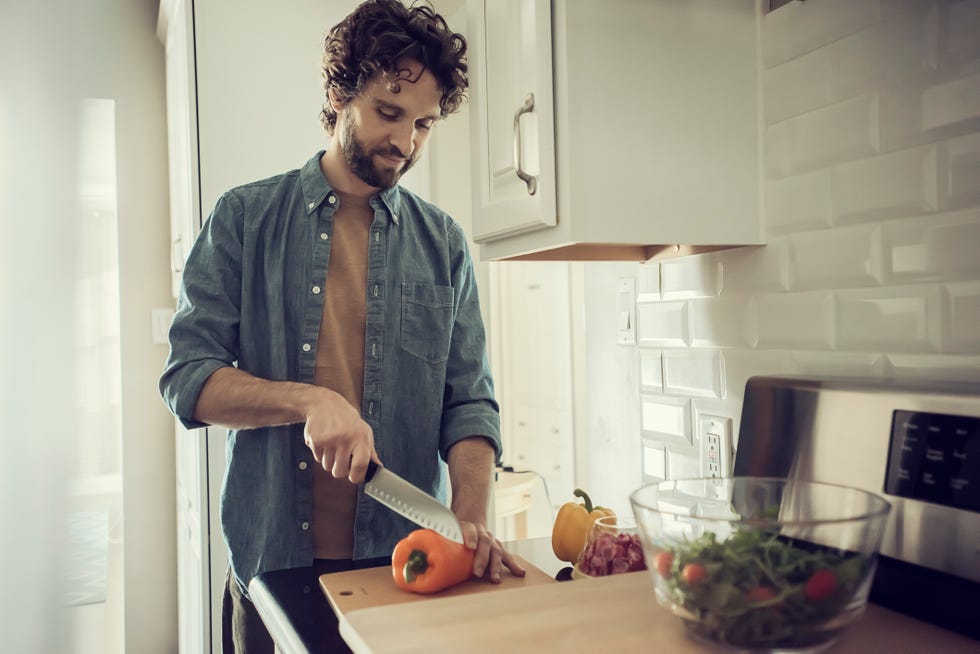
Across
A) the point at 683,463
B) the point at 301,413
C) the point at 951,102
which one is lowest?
the point at 683,463

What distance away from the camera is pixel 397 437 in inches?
56.8

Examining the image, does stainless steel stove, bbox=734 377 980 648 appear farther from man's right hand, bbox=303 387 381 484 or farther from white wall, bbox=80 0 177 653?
white wall, bbox=80 0 177 653

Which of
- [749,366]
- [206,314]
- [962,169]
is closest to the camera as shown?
[962,169]

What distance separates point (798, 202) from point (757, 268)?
0.39ft

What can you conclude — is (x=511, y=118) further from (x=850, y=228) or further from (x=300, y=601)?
(x=300, y=601)

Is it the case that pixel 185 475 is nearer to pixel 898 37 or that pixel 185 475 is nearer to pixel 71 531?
pixel 71 531

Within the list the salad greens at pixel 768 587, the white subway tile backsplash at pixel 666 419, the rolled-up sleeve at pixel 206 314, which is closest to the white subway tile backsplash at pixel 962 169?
the salad greens at pixel 768 587

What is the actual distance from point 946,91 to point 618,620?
678mm

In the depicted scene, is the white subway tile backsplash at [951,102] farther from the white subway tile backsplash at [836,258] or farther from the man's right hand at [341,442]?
the man's right hand at [341,442]

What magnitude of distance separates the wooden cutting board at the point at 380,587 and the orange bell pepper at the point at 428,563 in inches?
0.5

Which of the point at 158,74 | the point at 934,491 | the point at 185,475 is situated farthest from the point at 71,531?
the point at 934,491

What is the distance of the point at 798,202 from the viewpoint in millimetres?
1110

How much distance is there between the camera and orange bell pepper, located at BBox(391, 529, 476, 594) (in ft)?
3.23

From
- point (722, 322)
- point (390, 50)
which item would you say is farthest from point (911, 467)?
point (390, 50)
